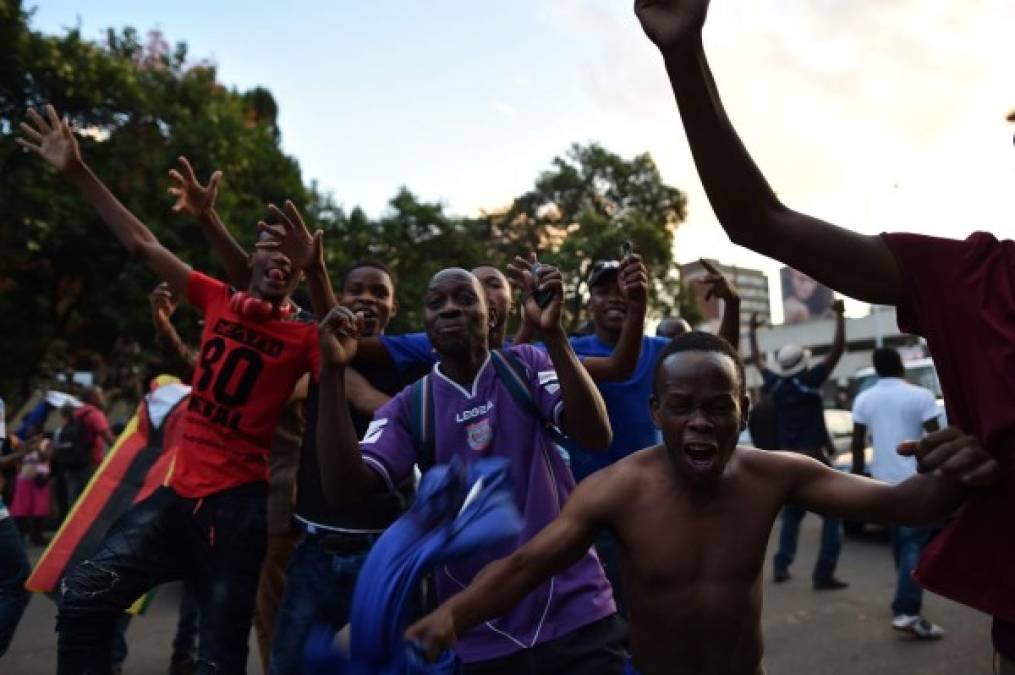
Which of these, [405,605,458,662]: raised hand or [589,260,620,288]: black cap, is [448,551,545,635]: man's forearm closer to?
[405,605,458,662]: raised hand

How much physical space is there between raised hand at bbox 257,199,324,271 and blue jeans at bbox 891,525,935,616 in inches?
162

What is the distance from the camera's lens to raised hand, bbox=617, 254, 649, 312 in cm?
323

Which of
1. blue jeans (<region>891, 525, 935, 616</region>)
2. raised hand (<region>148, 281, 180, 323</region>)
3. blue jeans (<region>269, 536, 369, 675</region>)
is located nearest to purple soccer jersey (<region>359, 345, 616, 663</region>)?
blue jeans (<region>269, 536, 369, 675</region>)

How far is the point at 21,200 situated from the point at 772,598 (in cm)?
1453

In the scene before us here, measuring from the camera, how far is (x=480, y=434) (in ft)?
8.97

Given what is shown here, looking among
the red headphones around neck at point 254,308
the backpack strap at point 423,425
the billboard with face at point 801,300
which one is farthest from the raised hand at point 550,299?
the billboard with face at point 801,300

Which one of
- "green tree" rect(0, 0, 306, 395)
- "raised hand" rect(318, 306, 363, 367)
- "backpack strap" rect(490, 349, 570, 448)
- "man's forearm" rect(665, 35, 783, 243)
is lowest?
"backpack strap" rect(490, 349, 570, 448)

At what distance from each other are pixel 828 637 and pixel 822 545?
161cm

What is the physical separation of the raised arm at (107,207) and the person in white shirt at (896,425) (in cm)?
466

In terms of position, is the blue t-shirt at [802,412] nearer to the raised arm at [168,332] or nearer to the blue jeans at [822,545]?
the blue jeans at [822,545]

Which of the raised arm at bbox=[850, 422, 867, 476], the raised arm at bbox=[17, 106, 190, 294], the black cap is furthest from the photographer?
the raised arm at bbox=[850, 422, 867, 476]

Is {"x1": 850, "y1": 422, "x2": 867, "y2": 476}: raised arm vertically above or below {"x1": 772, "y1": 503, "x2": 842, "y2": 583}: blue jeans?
above

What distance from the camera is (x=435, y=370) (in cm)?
293

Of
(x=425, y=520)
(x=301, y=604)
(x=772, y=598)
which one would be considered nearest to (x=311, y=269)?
(x=301, y=604)
